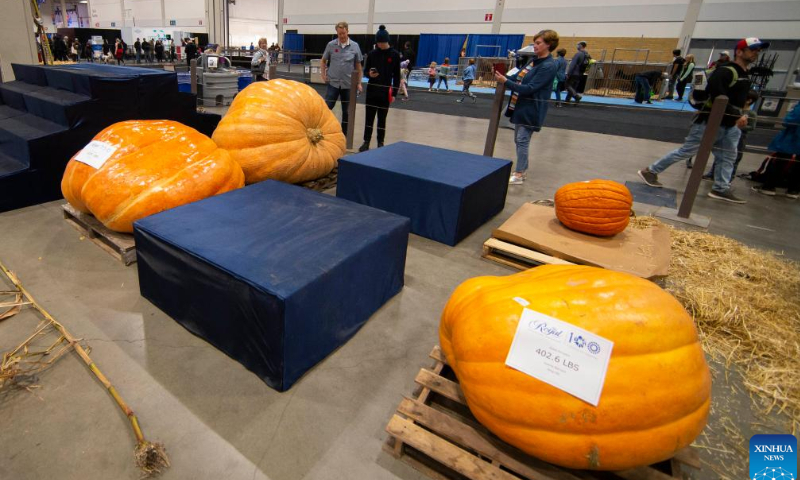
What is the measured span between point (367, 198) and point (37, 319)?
2.46 metres

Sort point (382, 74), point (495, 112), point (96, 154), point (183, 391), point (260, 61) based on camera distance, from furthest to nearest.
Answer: point (260, 61) < point (382, 74) < point (495, 112) < point (96, 154) < point (183, 391)

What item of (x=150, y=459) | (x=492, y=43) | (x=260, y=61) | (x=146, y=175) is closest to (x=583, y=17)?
(x=492, y=43)

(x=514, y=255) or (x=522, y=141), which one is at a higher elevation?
(x=522, y=141)

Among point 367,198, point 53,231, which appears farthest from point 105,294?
point 367,198

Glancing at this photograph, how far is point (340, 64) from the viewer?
6.09m

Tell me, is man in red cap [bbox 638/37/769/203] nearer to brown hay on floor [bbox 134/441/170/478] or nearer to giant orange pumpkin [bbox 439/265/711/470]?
giant orange pumpkin [bbox 439/265/711/470]

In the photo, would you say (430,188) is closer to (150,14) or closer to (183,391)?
(183,391)

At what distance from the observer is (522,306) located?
1474mm

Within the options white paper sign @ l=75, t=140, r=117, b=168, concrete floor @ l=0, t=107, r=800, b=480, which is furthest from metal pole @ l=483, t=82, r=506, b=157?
white paper sign @ l=75, t=140, r=117, b=168

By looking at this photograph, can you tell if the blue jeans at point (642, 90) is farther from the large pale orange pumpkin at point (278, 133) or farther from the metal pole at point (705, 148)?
the large pale orange pumpkin at point (278, 133)

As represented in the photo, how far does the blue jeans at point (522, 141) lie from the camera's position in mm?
5164

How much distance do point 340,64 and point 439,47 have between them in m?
20.4

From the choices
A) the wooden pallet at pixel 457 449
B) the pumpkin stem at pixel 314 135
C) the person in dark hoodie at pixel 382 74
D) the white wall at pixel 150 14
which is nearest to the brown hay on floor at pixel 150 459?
the wooden pallet at pixel 457 449

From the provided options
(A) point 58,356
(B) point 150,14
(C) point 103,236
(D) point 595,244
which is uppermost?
(B) point 150,14
